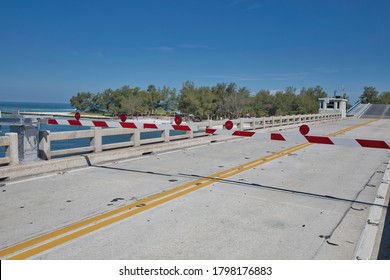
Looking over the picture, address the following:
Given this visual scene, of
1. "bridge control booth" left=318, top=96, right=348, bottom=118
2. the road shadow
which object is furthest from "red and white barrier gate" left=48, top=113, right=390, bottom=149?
"bridge control booth" left=318, top=96, right=348, bottom=118

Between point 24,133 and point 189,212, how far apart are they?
5.45m

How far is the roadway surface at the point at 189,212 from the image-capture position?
4441mm

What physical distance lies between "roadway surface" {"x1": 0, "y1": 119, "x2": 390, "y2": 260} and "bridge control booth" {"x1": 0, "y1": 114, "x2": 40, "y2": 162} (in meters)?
0.97

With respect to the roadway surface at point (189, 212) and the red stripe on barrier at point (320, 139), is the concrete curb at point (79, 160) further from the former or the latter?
the red stripe on barrier at point (320, 139)

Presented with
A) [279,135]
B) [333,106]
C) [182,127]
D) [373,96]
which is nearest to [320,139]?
[279,135]

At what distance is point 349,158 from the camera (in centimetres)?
1273

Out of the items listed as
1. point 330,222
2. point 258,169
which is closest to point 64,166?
point 258,169

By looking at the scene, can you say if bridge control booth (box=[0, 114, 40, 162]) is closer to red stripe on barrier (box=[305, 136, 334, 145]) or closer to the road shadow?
red stripe on barrier (box=[305, 136, 334, 145])

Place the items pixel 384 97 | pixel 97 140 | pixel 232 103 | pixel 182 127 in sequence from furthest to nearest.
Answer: pixel 384 97
pixel 232 103
pixel 97 140
pixel 182 127

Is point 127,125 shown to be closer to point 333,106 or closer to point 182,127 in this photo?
point 182,127

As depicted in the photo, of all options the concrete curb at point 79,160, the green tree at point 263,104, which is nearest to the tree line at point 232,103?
the green tree at point 263,104

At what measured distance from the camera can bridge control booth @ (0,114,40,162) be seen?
888cm

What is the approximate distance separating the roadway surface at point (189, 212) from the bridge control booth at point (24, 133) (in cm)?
97

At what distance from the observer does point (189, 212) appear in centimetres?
591
